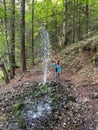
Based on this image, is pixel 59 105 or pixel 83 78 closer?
pixel 59 105

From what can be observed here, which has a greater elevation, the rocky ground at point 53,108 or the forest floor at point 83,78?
the forest floor at point 83,78

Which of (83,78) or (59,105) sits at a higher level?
(83,78)

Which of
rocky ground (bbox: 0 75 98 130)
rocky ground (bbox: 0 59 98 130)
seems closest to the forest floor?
rocky ground (bbox: 0 59 98 130)

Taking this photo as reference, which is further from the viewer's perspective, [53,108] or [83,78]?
[83,78]

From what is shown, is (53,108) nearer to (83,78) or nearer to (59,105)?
(59,105)

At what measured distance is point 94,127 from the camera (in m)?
5.00

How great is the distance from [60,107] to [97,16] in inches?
490

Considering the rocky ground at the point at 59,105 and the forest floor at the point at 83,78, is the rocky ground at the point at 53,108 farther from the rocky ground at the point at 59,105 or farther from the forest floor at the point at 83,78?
the forest floor at the point at 83,78

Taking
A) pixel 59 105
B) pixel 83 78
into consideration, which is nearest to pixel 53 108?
pixel 59 105

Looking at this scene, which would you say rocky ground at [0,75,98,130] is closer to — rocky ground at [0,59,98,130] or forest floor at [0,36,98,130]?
rocky ground at [0,59,98,130]

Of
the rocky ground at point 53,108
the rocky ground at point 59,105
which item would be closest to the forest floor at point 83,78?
the rocky ground at point 59,105

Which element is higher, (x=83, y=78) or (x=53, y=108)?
(x=83, y=78)

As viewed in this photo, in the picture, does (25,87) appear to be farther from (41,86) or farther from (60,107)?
(60,107)

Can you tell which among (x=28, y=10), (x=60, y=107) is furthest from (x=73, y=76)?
(x=28, y=10)
